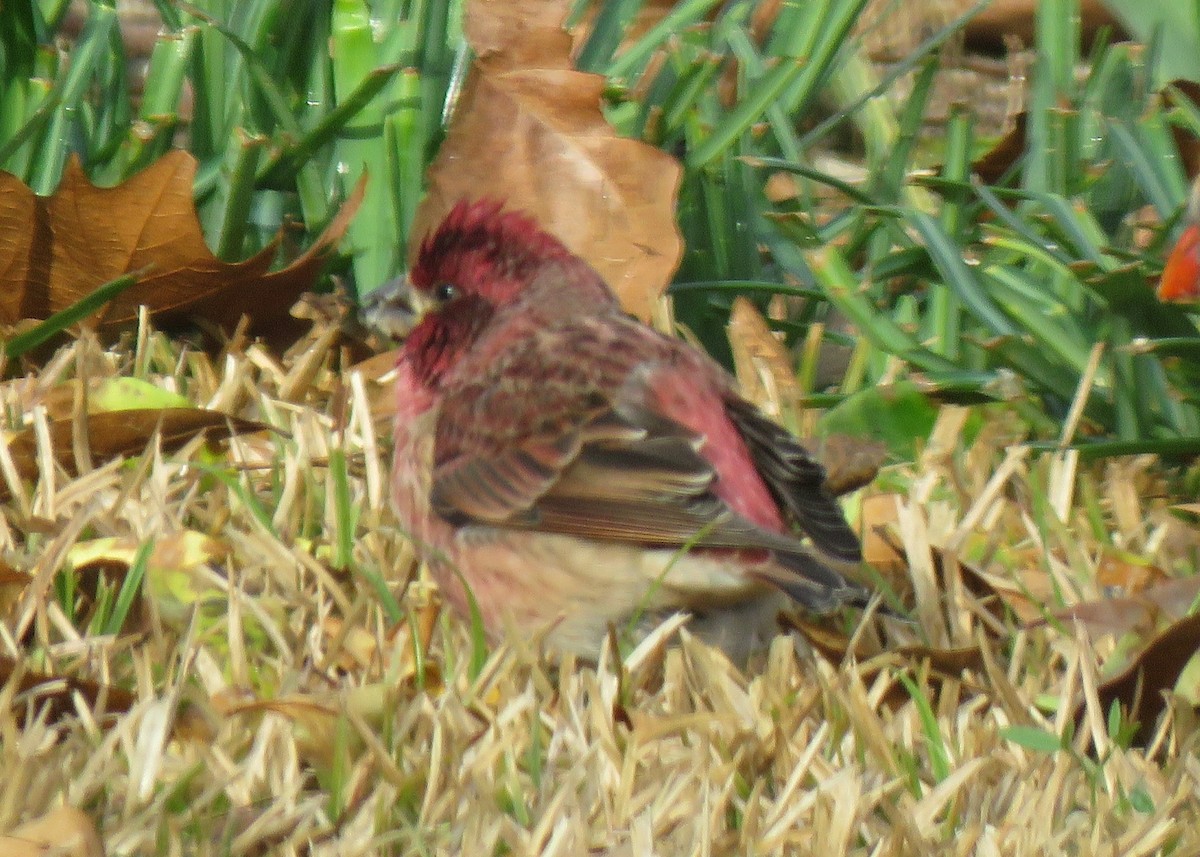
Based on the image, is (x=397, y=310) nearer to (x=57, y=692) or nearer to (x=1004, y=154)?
(x=57, y=692)

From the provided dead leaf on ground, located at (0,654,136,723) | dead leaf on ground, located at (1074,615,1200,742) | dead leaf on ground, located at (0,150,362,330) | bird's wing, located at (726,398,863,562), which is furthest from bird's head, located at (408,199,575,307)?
dead leaf on ground, located at (1074,615,1200,742)

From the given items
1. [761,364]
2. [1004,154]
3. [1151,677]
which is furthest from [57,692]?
[1004,154]

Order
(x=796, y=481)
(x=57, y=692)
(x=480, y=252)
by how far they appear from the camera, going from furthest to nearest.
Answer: (x=480, y=252) → (x=796, y=481) → (x=57, y=692)

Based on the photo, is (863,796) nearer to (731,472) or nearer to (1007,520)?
(731,472)

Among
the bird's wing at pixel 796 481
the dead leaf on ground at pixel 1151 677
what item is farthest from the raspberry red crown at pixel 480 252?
the dead leaf on ground at pixel 1151 677

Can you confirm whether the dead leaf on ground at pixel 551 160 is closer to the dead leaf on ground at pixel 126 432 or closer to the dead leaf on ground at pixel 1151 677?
the dead leaf on ground at pixel 126 432

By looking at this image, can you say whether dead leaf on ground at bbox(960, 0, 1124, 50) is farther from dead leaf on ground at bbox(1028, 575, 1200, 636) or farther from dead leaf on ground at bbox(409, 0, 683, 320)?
dead leaf on ground at bbox(1028, 575, 1200, 636)

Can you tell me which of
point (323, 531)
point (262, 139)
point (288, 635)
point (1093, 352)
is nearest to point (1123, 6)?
point (1093, 352)
